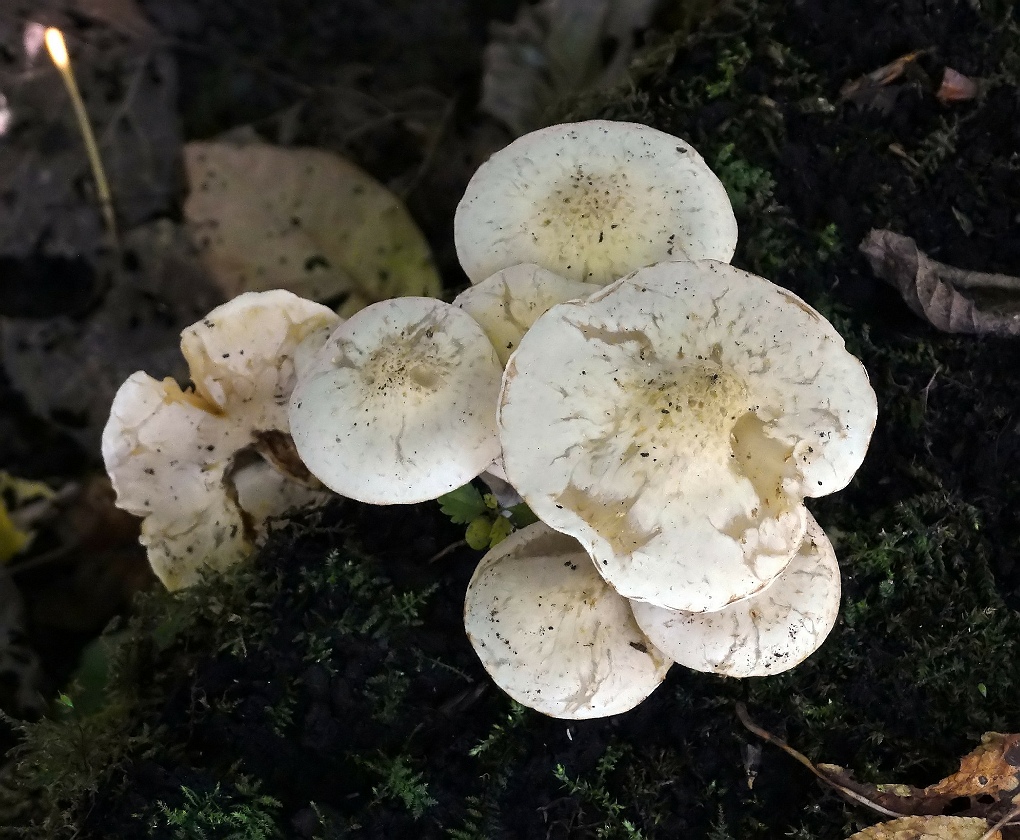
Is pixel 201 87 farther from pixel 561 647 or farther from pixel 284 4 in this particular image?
pixel 561 647

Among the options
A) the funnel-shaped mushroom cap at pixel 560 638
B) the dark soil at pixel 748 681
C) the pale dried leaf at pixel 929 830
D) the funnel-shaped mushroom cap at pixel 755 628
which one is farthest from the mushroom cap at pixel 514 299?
the pale dried leaf at pixel 929 830

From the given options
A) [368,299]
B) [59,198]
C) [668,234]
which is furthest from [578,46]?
[59,198]

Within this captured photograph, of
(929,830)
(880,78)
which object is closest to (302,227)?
(880,78)

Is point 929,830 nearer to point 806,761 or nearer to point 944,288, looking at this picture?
point 806,761

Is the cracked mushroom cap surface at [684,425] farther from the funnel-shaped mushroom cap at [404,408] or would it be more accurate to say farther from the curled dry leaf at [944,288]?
the curled dry leaf at [944,288]

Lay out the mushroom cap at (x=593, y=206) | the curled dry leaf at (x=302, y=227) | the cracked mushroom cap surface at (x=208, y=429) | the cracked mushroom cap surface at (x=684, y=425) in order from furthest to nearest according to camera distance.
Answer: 1. the curled dry leaf at (x=302, y=227)
2. the cracked mushroom cap surface at (x=208, y=429)
3. the mushroom cap at (x=593, y=206)
4. the cracked mushroom cap surface at (x=684, y=425)

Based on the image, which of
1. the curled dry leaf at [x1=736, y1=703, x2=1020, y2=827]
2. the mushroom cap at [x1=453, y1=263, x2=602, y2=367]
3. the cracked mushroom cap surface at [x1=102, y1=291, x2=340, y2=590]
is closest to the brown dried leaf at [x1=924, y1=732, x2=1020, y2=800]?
the curled dry leaf at [x1=736, y1=703, x2=1020, y2=827]
